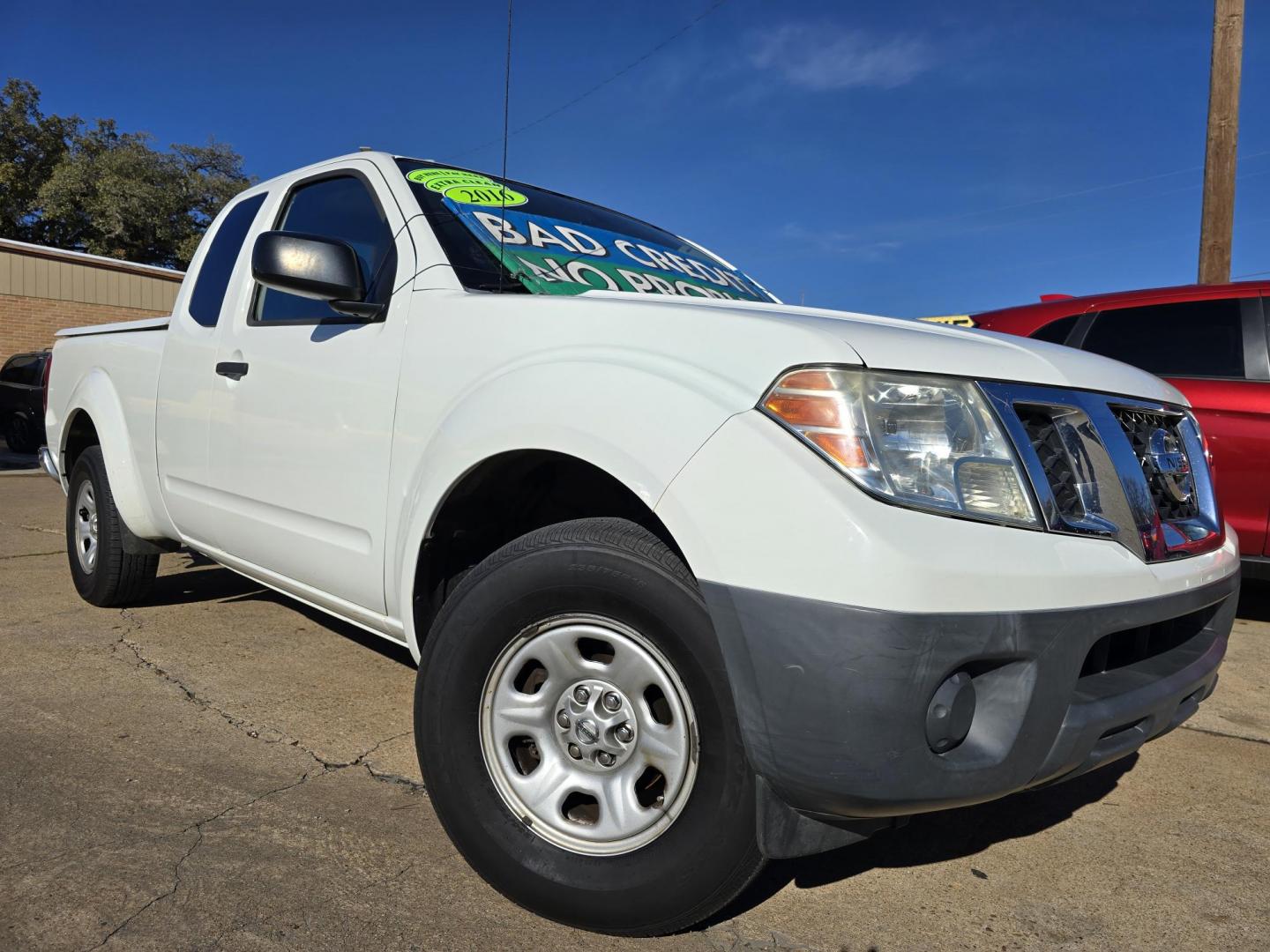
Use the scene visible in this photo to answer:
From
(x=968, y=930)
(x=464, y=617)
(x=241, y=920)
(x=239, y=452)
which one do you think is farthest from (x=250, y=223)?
(x=968, y=930)

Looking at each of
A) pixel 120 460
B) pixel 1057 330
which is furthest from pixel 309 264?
pixel 1057 330

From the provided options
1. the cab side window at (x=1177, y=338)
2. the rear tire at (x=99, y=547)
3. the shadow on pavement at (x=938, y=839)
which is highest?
the cab side window at (x=1177, y=338)

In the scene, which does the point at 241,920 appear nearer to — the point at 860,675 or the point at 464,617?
the point at 464,617

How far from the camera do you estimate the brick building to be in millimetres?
21625

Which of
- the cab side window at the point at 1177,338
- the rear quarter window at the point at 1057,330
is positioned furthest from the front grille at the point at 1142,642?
the rear quarter window at the point at 1057,330

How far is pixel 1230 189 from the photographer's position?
760cm

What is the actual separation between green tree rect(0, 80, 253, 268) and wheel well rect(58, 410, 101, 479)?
28.9 meters

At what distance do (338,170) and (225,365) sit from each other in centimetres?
76

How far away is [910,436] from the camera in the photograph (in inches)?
63.2

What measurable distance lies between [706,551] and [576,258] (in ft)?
Result: 4.44

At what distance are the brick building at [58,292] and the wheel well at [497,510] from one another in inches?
935

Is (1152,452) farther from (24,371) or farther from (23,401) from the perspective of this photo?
(24,371)

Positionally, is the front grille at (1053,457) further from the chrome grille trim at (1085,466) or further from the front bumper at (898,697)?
the front bumper at (898,697)

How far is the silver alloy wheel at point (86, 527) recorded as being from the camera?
4258 mm
